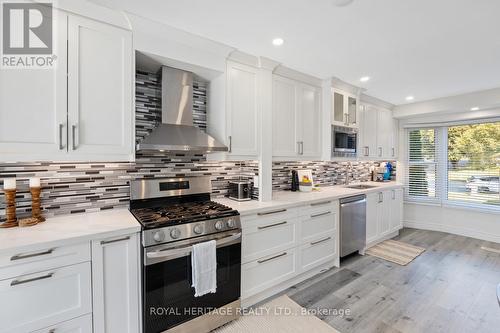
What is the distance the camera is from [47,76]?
1.53 metres

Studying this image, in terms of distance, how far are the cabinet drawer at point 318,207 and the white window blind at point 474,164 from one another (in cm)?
335

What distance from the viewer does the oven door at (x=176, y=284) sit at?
1.60 meters

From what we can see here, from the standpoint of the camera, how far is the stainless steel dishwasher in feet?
10.1

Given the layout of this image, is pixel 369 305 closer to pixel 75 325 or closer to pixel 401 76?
pixel 75 325

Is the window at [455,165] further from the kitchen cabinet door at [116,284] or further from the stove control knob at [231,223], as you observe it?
the kitchen cabinet door at [116,284]

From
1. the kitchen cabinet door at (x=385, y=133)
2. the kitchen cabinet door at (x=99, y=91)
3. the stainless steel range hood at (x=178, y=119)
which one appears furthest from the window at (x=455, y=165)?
the kitchen cabinet door at (x=99, y=91)

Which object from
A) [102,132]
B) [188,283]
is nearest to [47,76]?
[102,132]

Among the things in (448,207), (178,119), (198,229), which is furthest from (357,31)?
(448,207)

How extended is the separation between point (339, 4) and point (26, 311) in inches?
107

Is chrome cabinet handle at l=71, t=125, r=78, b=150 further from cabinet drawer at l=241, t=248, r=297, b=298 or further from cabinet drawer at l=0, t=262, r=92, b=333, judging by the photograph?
cabinet drawer at l=241, t=248, r=297, b=298

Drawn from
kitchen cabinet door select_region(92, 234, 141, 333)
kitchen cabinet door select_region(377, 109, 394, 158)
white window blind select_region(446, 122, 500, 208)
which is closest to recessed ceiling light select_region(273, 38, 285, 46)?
kitchen cabinet door select_region(92, 234, 141, 333)

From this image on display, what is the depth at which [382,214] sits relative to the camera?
3.88 meters

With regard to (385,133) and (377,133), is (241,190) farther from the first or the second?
(385,133)

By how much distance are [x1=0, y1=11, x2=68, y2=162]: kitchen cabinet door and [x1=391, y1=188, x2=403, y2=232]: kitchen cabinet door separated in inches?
186
